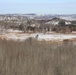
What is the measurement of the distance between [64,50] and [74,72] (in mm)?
4441

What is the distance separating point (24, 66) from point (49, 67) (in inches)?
34.5

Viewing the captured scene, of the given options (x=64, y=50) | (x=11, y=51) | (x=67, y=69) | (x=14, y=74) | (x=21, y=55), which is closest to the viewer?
(x=14, y=74)

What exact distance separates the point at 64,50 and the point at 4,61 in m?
5.20

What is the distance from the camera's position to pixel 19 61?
9.38 meters

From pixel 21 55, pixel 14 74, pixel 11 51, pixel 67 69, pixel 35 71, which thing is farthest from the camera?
pixel 11 51

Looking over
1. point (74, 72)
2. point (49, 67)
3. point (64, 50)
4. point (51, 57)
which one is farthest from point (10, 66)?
point (64, 50)

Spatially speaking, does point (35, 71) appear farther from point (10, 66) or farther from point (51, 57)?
point (51, 57)

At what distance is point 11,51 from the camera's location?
→ 36.8 feet

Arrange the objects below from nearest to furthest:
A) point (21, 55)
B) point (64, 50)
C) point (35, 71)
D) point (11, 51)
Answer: point (35, 71) < point (21, 55) < point (11, 51) < point (64, 50)

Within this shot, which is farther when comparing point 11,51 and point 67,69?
point 11,51

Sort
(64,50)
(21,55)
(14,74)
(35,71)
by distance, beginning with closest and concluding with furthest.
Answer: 1. (14,74)
2. (35,71)
3. (21,55)
4. (64,50)

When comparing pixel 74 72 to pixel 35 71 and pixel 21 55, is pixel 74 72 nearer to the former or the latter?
pixel 35 71

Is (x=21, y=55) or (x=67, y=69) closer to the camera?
(x=67, y=69)

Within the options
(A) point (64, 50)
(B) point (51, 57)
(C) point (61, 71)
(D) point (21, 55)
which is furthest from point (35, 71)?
(A) point (64, 50)
